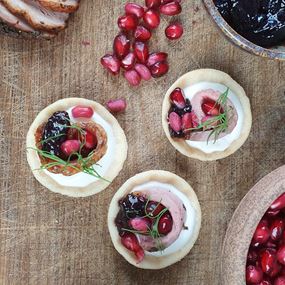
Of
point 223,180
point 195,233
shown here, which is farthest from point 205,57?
point 195,233

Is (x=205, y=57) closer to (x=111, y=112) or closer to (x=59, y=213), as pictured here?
(x=111, y=112)

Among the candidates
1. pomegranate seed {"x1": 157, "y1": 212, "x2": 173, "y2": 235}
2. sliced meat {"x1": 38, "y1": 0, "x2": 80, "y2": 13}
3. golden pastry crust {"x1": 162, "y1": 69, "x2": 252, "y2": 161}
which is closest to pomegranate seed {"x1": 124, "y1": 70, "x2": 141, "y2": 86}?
golden pastry crust {"x1": 162, "y1": 69, "x2": 252, "y2": 161}

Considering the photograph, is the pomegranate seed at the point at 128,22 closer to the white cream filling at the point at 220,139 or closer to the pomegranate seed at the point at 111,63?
the pomegranate seed at the point at 111,63

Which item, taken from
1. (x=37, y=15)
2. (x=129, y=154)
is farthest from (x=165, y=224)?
(x=37, y=15)

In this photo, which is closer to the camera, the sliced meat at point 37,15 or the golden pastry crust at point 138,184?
the sliced meat at point 37,15

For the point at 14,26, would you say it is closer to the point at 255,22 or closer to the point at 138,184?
the point at 138,184

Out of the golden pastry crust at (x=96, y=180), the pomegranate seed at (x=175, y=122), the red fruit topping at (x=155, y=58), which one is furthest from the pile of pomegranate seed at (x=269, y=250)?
the red fruit topping at (x=155, y=58)

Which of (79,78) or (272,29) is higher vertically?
(272,29)

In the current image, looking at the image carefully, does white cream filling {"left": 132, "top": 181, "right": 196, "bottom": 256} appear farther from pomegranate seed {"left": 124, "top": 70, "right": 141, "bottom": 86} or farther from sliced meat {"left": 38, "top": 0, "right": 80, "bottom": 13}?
sliced meat {"left": 38, "top": 0, "right": 80, "bottom": 13}
